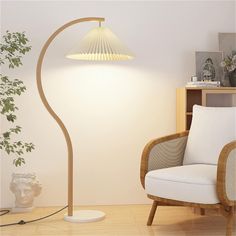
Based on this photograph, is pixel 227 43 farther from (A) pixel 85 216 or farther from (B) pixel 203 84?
(A) pixel 85 216

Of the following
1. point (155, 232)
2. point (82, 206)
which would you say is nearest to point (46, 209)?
point (82, 206)

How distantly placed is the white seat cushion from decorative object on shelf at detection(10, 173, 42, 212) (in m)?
1.04

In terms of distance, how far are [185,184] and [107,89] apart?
1.35 meters

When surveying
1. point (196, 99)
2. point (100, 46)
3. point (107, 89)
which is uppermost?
point (100, 46)

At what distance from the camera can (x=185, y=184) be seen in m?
2.74

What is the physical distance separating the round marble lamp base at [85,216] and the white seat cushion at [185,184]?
546 millimetres

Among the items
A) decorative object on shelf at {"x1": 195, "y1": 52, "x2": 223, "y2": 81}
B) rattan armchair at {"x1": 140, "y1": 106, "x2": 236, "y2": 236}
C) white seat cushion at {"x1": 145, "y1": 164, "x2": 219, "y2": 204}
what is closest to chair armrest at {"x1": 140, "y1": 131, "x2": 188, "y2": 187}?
rattan armchair at {"x1": 140, "y1": 106, "x2": 236, "y2": 236}

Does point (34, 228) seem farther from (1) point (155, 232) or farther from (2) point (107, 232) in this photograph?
(1) point (155, 232)

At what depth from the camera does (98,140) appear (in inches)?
150

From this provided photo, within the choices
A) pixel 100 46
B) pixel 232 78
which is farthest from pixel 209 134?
pixel 100 46

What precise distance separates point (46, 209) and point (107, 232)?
86cm

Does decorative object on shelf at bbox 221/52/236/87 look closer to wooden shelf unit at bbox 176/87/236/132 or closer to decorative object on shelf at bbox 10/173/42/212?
wooden shelf unit at bbox 176/87/236/132

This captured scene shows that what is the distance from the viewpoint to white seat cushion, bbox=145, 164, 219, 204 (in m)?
2.68

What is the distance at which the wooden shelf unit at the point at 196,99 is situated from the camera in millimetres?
3596
